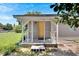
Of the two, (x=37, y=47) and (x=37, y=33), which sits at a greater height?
(x=37, y=33)

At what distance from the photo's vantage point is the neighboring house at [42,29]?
13.3 feet

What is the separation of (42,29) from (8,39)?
1.88 feet

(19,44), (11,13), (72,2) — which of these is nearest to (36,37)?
(19,44)

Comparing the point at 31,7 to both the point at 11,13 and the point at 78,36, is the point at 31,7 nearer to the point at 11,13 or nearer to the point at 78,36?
the point at 11,13

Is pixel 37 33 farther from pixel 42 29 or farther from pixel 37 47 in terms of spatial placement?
pixel 37 47

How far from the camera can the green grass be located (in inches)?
158

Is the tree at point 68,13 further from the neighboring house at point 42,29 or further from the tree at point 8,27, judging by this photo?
the tree at point 8,27

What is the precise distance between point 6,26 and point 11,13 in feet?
0.73

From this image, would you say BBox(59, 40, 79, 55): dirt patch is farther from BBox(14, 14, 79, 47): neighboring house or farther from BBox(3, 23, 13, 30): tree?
BBox(3, 23, 13, 30): tree

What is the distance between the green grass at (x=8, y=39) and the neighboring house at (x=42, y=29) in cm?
13

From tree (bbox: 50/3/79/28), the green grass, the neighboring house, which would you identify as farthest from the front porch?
tree (bbox: 50/3/79/28)

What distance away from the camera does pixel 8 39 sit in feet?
13.4

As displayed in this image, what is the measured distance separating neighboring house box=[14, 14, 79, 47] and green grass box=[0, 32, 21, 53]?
0.42ft

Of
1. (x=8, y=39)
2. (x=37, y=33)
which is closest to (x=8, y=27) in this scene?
(x=8, y=39)
